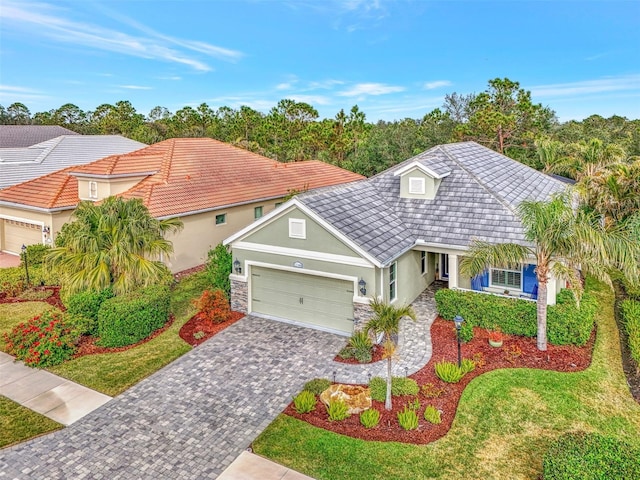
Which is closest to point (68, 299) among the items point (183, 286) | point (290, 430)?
point (183, 286)

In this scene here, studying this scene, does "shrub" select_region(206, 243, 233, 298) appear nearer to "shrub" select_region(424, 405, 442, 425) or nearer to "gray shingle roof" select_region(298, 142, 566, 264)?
"gray shingle roof" select_region(298, 142, 566, 264)

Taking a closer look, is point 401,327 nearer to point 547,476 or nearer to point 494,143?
point 547,476

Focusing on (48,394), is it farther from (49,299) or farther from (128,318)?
(49,299)

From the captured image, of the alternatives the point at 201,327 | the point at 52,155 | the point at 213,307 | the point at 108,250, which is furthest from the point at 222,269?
the point at 52,155

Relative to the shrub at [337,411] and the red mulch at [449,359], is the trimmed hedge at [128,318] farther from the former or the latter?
the shrub at [337,411]

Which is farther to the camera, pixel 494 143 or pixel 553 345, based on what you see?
pixel 494 143

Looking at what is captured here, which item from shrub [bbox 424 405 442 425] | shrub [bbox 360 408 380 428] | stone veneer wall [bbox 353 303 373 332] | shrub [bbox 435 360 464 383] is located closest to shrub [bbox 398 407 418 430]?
shrub [bbox 424 405 442 425]
